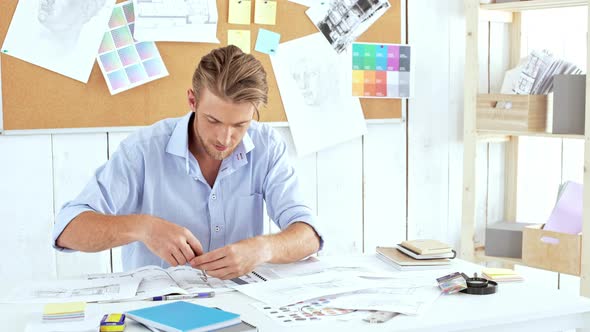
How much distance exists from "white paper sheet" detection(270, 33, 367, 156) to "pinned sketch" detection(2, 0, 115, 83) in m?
0.68

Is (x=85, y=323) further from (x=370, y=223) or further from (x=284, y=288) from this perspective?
(x=370, y=223)

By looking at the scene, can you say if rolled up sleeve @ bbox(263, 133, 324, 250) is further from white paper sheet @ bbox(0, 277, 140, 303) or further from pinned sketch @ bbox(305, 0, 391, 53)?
pinned sketch @ bbox(305, 0, 391, 53)

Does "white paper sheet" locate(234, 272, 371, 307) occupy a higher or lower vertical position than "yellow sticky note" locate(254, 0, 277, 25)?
lower

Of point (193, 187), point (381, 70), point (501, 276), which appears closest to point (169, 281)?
point (193, 187)

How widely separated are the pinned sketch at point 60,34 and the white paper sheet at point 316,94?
0.68 metres

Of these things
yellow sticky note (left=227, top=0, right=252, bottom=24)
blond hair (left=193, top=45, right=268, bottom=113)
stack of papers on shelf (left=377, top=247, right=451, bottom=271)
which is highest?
yellow sticky note (left=227, top=0, right=252, bottom=24)

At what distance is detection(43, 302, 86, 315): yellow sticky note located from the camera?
57.0 inches

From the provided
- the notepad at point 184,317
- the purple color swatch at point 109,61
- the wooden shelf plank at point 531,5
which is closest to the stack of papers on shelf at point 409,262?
the notepad at point 184,317

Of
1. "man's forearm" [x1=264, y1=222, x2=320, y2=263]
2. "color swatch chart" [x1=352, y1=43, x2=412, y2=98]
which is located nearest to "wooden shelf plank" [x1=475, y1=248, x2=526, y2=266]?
"color swatch chart" [x1=352, y1=43, x2=412, y2=98]

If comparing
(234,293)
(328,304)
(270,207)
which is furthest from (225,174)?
(328,304)

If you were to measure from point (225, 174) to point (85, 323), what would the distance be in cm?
78

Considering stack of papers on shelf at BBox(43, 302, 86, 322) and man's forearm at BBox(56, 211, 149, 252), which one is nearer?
stack of papers on shelf at BBox(43, 302, 86, 322)

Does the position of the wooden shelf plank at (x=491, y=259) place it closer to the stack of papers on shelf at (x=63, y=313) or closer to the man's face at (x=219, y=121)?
the man's face at (x=219, y=121)

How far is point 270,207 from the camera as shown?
87.0 inches
